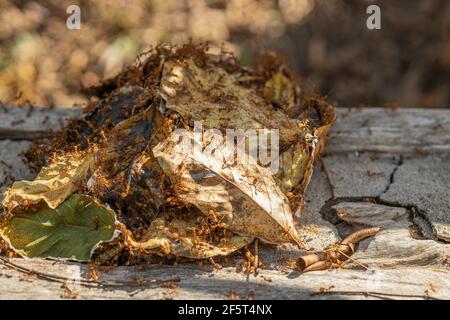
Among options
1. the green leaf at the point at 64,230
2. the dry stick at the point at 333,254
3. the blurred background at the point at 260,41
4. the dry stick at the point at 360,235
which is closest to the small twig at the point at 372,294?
the dry stick at the point at 333,254

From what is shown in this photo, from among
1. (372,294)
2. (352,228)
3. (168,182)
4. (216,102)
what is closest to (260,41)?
(216,102)

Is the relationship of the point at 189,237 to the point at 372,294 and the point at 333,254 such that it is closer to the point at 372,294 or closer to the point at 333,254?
the point at 333,254

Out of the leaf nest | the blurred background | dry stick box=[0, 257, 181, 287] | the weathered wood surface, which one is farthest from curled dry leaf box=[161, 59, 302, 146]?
the blurred background

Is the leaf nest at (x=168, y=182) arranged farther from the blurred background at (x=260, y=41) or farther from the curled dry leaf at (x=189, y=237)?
the blurred background at (x=260, y=41)

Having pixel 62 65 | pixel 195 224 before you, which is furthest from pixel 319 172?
pixel 62 65

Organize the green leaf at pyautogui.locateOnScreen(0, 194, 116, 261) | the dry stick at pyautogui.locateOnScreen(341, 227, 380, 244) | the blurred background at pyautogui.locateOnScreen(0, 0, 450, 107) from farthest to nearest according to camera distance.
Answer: the blurred background at pyautogui.locateOnScreen(0, 0, 450, 107) < the dry stick at pyautogui.locateOnScreen(341, 227, 380, 244) < the green leaf at pyautogui.locateOnScreen(0, 194, 116, 261)

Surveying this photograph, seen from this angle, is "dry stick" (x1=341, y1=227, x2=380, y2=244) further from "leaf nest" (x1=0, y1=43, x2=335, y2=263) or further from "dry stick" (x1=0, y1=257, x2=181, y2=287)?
"dry stick" (x1=0, y1=257, x2=181, y2=287)
